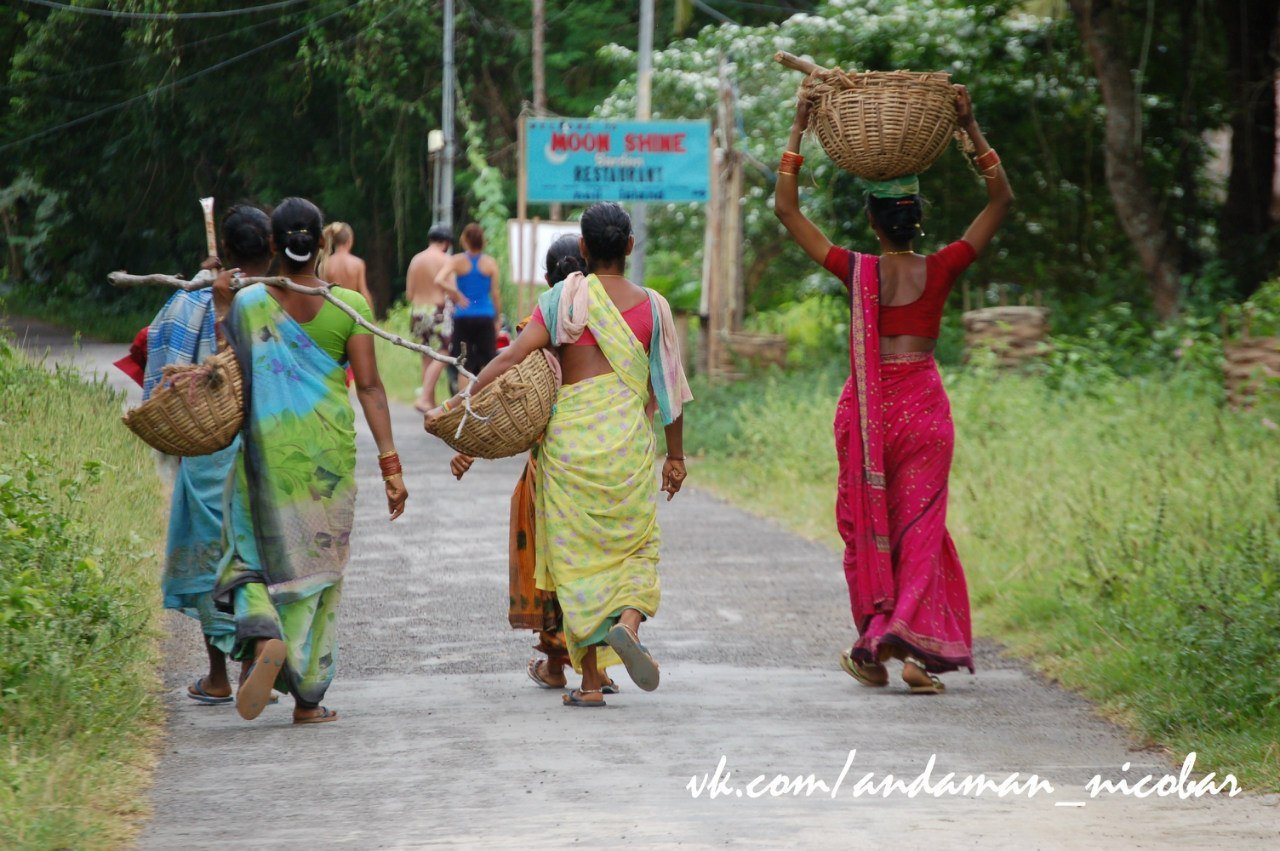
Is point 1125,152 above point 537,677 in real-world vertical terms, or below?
above

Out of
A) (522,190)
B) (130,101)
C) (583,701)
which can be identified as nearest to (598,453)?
(583,701)

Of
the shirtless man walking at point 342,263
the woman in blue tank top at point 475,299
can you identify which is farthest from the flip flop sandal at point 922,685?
the woman in blue tank top at point 475,299

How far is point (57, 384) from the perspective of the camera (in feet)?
34.9

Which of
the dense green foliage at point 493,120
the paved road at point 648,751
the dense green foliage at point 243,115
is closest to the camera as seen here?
the paved road at point 648,751

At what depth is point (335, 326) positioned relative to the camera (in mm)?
6395

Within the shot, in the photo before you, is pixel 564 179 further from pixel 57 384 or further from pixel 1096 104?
pixel 57 384

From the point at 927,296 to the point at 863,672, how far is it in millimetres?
1515

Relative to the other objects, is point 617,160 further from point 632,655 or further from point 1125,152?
point 632,655

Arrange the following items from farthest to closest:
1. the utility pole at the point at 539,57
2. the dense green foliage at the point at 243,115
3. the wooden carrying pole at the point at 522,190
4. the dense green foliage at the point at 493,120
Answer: the utility pole at the point at 539,57
the wooden carrying pole at the point at 522,190
the dense green foliage at the point at 493,120
the dense green foliage at the point at 243,115

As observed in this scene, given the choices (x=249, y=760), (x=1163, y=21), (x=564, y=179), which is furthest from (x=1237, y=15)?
(x=249, y=760)

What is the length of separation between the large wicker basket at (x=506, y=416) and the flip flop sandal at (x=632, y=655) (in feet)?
2.44

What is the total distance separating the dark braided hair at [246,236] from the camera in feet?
21.9

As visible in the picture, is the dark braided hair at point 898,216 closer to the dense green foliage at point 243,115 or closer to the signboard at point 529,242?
the dense green foliage at point 243,115

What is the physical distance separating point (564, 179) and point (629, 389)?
1166 cm
